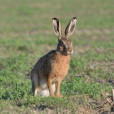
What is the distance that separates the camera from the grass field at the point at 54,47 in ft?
19.8

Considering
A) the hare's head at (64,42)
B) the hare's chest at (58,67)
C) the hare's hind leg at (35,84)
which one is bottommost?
the hare's hind leg at (35,84)

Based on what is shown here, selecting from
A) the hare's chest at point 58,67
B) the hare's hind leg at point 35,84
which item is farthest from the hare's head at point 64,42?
the hare's hind leg at point 35,84

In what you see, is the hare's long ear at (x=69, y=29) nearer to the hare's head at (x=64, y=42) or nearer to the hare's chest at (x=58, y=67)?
the hare's head at (x=64, y=42)

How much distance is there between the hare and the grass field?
28 centimetres

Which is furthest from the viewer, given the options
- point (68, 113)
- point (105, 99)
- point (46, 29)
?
point (46, 29)

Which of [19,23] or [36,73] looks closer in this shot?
[36,73]

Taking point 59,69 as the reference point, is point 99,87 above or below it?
below

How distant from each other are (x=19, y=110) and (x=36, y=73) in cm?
99

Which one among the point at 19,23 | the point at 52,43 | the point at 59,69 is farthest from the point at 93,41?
the point at 59,69

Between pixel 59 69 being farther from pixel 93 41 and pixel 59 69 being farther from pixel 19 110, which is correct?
pixel 93 41

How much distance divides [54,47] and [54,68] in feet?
19.9

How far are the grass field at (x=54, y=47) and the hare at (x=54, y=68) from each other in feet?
0.92

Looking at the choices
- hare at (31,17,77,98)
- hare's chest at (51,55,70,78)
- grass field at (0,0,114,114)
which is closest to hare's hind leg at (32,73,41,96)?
hare at (31,17,77,98)

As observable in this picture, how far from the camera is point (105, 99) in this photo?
20.2ft
